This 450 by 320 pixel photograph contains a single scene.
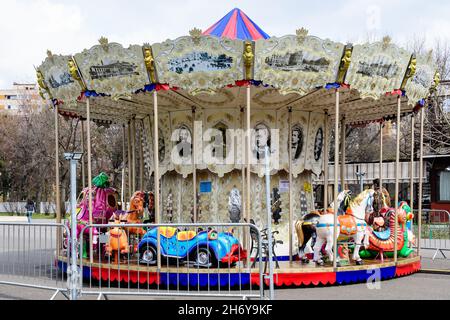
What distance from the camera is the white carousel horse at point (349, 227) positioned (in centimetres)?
A: 1079

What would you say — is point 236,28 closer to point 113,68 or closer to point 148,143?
point 148,143

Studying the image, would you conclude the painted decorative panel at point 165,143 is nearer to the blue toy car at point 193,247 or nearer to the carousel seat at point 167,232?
the carousel seat at point 167,232

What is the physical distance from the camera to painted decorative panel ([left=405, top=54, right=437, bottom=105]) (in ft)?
38.4

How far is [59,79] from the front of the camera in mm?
11742

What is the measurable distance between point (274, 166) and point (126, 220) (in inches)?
142

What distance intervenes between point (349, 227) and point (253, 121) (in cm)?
→ 337

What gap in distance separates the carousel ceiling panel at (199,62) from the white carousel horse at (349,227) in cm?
336

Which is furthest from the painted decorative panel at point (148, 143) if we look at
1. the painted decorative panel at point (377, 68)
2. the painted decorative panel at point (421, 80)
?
the painted decorative panel at point (421, 80)

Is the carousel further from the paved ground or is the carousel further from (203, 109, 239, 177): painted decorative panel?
the paved ground

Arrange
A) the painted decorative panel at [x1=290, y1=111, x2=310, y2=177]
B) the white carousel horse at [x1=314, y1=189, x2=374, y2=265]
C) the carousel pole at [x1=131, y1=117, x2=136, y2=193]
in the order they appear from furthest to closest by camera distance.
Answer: the carousel pole at [x1=131, y1=117, x2=136, y2=193] < the painted decorative panel at [x1=290, y1=111, x2=310, y2=177] < the white carousel horse at [x1=314, y1=189, x2=374, y2=265]

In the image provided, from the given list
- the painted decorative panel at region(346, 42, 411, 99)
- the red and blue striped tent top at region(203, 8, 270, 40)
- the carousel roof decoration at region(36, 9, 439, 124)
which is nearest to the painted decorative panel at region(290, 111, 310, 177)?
the carousel roof decoration at region(36, 9, 439, 124)

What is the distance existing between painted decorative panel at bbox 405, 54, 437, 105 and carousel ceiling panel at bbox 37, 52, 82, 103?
7054 mm

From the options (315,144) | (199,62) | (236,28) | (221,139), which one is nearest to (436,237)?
(315,144)
